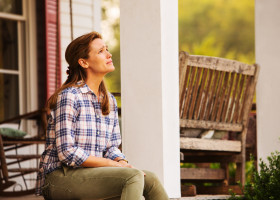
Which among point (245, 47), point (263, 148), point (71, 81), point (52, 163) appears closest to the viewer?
point (52, 163)

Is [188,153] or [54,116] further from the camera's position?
[188,153]

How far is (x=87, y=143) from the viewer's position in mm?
2502

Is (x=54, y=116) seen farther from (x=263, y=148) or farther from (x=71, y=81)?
(x=263, y=148)

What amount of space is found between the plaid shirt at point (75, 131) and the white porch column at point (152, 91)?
446 millimetres

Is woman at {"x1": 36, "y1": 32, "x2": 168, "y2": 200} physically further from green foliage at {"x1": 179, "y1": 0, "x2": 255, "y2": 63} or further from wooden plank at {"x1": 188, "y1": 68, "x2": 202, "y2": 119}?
green foliage at {"x1": 179, "y1": 0, "x2": 255, "y2": 63}

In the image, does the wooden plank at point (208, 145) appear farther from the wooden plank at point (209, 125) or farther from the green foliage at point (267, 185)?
the green foliage at point (267, 185)

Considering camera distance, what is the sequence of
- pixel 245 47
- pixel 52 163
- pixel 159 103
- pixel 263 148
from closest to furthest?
pixel 52 163
pixel 159 103
pixel 263 148
pixel 245 47

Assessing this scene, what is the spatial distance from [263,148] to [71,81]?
84.9 inches

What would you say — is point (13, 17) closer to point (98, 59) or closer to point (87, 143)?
point (98, 59)

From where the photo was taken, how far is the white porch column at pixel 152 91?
10.0 feet

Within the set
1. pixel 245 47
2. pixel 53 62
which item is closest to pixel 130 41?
pixel 53 62

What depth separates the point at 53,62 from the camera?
6.86 meters

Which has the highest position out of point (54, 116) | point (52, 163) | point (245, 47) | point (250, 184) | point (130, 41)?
point (245, 47)

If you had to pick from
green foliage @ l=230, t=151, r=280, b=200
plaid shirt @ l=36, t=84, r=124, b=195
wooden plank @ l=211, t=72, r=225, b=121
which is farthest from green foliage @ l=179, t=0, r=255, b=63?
plaid shirt @ l=36, t=84, r=124, b=195
